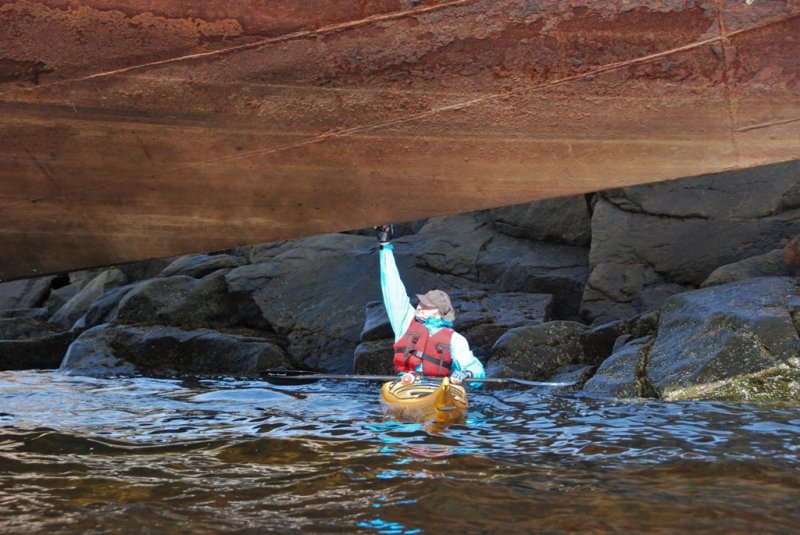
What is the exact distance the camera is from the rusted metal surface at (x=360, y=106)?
15.0ft

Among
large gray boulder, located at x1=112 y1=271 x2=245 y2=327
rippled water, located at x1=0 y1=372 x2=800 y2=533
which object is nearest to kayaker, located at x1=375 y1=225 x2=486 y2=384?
rippled water, located at x1=0 y1=372 x2=800 y2=533

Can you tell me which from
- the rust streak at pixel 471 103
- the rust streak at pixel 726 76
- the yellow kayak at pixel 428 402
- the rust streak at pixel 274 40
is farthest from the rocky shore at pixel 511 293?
the rust streak at pixel 274 40

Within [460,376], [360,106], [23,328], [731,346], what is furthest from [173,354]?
[360,106]

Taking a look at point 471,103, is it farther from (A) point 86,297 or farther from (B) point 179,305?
(A) point 86,297

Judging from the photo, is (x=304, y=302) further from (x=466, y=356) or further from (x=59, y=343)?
(x=466, y=356)

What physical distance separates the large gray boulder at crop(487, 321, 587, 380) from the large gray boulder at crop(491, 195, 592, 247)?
4.04 m

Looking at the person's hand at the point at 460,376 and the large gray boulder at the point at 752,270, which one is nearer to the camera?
the person's hand at the point at 460,376

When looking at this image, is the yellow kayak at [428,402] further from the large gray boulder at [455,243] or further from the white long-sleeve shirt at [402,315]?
the large gray boulder at [455,243]

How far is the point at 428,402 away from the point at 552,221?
8.32 meters

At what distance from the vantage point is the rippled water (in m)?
4.81

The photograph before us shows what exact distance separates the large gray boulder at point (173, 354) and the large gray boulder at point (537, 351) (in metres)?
4.06

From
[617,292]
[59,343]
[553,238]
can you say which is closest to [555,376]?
[617,292]

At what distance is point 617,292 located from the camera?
13.7m

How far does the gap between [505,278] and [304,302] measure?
3.25 m
